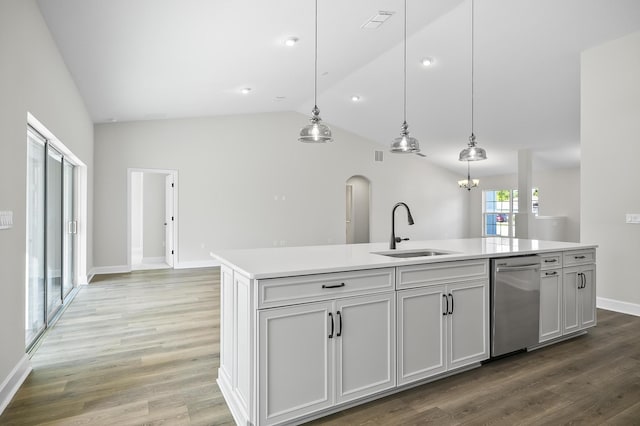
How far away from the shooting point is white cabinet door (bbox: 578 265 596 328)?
3439 millimetres

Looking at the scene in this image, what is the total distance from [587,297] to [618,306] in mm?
1254

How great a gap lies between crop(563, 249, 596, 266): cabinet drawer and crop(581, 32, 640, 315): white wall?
1.14m

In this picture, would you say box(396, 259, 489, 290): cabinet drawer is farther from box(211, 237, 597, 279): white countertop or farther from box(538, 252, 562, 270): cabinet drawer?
box(538, 252, 562, 270): cabinet drawer

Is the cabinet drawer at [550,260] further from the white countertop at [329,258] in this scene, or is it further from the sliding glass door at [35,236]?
the sliding glass door at [35,236]

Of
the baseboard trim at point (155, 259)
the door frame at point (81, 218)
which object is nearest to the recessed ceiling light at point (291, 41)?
the door frame at point (81, 218)

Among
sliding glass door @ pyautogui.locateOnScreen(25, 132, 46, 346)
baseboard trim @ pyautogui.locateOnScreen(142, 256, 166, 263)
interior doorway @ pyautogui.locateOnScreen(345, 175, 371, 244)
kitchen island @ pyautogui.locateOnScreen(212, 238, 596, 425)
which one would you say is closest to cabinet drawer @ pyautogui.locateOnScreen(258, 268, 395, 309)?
kitchen island @ pyautogui.locateOnScreen(212, 238, 596, 425)

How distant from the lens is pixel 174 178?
24.5 feet

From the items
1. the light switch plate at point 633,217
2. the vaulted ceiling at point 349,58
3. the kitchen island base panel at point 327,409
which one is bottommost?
the kitchen island base panel at point 327,409

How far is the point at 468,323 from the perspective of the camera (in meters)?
2.65

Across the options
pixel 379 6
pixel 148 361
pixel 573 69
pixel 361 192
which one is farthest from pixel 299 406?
pixel 361 192

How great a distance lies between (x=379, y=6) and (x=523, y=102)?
11.9 feet

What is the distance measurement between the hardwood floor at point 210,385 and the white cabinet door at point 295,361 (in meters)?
0.20

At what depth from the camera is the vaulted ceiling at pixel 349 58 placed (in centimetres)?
353

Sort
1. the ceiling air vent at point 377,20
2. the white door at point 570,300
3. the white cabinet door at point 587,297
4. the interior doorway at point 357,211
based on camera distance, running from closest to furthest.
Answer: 1. the white door at point 570,300
2. the white cabinet door at point 587,297
3. the ceiling air vent at point 377,20
4. the interior doorway at point 357,211
